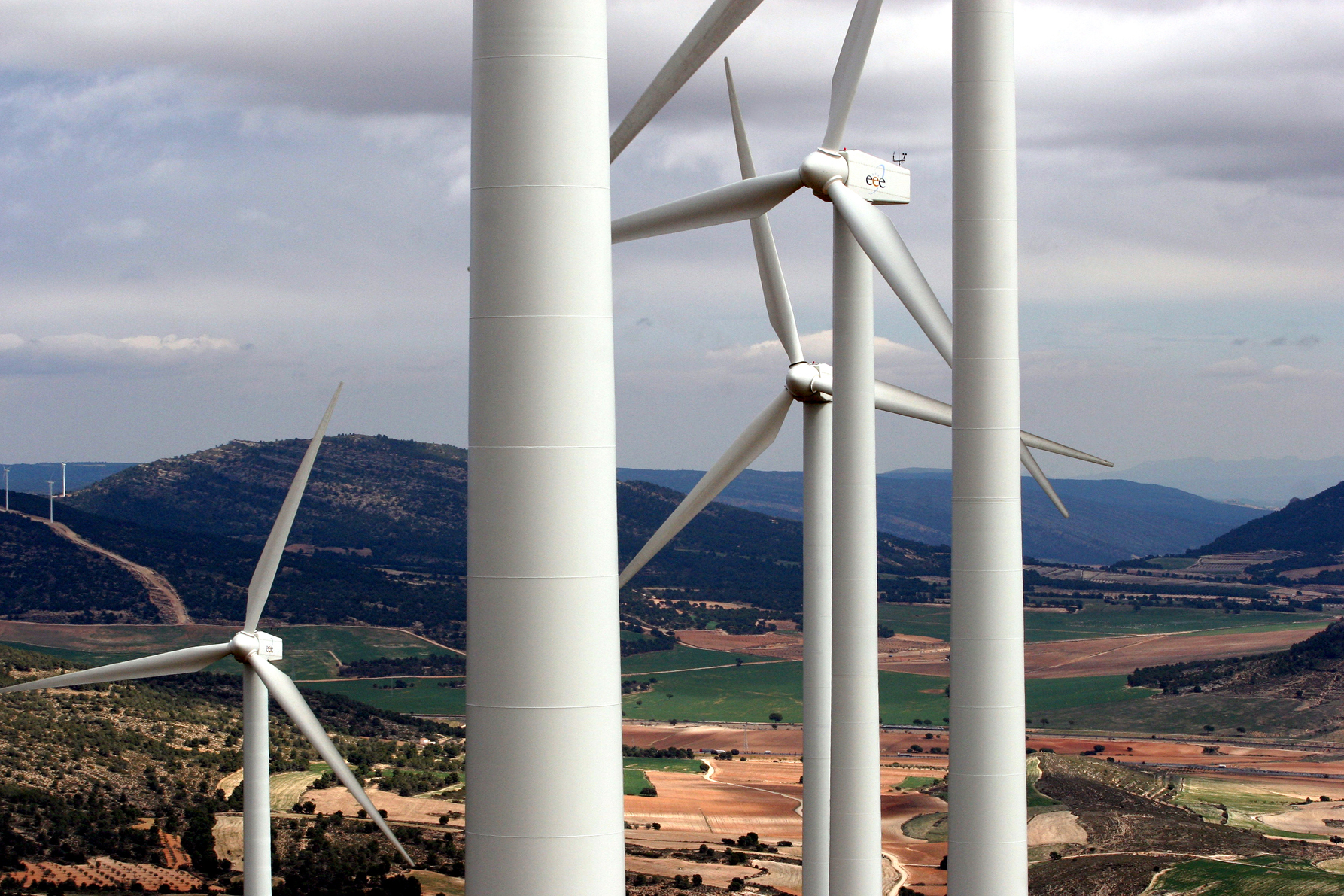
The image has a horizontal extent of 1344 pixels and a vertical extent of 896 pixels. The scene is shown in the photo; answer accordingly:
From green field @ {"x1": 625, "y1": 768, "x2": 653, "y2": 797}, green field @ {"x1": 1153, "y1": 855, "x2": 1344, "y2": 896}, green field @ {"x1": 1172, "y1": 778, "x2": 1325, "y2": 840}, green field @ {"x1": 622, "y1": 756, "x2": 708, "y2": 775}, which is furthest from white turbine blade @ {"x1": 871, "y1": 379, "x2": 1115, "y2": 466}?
green field @ {"x1": 622, "y1": 756, "x2": 708, "y2": 775}

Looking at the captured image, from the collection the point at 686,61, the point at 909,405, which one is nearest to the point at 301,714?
the point at 909,405

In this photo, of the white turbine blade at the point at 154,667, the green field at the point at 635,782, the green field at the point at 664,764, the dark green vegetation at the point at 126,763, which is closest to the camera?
the white turbine blade at the point at 154,667

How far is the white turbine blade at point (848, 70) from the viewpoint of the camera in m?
29.2

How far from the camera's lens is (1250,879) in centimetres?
10650

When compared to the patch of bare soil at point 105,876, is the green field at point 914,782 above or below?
below

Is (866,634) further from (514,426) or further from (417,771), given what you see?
(417,771)

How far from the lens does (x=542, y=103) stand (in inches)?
461

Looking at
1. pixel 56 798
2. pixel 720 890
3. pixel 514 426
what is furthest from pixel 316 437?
pixel 56 798

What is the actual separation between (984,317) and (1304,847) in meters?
116

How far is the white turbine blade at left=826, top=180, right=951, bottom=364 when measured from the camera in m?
24.8

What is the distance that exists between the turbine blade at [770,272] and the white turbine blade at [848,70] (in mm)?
5854

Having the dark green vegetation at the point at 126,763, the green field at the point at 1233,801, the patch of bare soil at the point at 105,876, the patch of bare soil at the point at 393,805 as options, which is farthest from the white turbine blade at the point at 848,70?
the green field at the point at 1233,801

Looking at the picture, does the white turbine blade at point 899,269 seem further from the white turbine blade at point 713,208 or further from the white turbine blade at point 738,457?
the white turbine blade at point 738,457

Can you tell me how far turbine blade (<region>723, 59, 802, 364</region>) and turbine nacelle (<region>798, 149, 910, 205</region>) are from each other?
22.5ft
